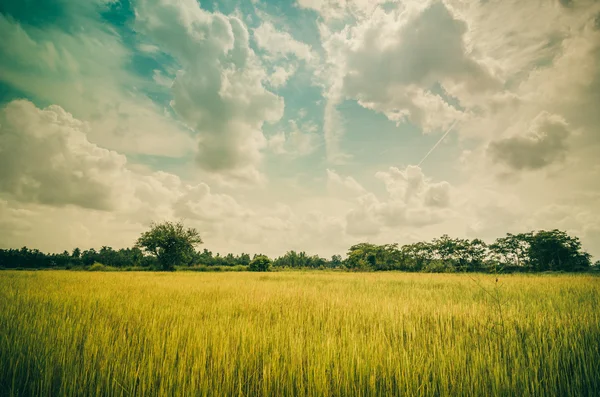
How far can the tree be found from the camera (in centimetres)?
3641

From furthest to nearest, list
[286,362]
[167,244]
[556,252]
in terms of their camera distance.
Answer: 1. [556,252]
2. [167,244]
3. [286,362]

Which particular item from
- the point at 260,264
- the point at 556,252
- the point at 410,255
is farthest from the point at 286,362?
the point at 556,252

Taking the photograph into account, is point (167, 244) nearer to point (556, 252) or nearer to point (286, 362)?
point (286, 362)

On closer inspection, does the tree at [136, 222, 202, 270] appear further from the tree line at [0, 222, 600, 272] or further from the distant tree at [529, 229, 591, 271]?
the distant tree at [529, 229, 591, 271]

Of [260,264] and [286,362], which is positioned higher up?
[286,362]

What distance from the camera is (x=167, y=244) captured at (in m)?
37.0

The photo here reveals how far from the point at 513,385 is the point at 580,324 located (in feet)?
10.1

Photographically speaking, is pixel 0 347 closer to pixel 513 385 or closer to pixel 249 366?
pixel 249 366

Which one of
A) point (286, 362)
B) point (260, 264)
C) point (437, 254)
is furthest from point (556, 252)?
point (286, 362)

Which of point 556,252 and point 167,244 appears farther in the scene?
point 556,252

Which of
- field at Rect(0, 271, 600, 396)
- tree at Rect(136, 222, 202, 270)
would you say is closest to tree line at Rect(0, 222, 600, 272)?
tree at Rect(136, 222, 202, 270)

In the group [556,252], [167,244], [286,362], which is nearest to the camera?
[286,362]

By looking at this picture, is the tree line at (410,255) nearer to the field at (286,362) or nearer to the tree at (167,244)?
the tree at (167,244)

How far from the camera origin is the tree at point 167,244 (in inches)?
1433
